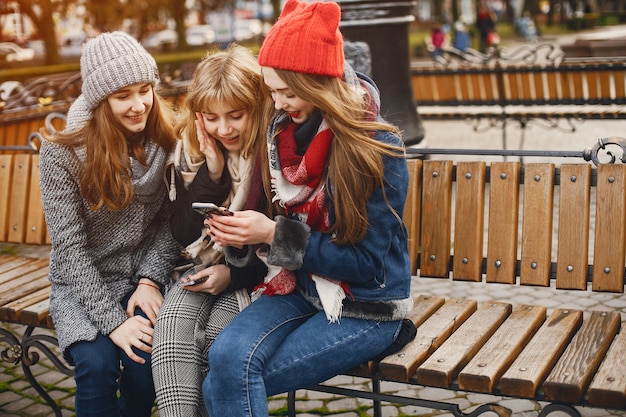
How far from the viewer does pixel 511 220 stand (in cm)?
346

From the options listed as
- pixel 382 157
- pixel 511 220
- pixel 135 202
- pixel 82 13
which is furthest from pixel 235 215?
pixel 82 13

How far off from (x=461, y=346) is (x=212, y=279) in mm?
953

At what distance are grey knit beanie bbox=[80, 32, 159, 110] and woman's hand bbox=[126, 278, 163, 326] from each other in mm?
747

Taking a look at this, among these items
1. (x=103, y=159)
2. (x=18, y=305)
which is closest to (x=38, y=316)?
(x=18, y=305)

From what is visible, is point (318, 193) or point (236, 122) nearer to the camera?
point (318, 193)

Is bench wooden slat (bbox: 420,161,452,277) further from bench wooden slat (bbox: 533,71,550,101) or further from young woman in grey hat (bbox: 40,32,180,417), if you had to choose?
bench wooden slat (bbox: 533,71,550,101)

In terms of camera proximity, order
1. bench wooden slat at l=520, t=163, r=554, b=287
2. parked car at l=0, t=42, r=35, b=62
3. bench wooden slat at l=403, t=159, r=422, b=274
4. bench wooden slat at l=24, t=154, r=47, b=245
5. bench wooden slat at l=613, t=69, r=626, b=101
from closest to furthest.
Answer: bench wooden slat at l=520, t=163, r=554, b=287
bench wooden slat at l=403, t=159, r=422, b=274
bench wooden slat at l=24, t=154, r=47, b=245
bench wooden slat at l=613, t=69, r=626, b=101
parked car at l=0, t=42, r=35, b=62

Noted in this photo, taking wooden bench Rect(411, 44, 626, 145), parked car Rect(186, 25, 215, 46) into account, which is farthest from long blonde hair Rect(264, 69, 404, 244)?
parked car Rect(186, 25, 215, 46)

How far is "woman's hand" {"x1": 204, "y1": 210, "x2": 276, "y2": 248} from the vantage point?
279 centimetres

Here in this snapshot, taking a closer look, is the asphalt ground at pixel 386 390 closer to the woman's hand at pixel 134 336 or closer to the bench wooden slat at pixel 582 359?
the bench wooden slat at pixel 582 359

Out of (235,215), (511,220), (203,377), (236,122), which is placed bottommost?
(203,377)

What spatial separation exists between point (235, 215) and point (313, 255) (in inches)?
11.6

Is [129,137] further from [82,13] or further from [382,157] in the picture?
[82,13]

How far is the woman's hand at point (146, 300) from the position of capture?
10.8ft
